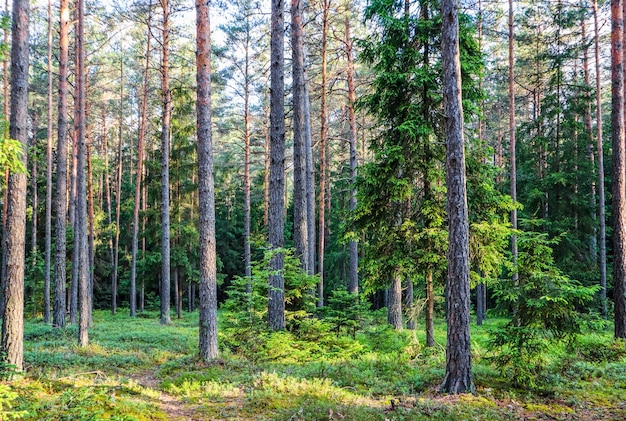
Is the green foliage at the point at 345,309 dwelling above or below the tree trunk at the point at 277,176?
below

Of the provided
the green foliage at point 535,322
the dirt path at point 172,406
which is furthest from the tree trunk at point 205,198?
the green foliage at point 535,322

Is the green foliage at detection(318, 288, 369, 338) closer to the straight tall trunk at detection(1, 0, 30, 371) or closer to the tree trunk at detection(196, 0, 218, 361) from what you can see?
the tree trunk at detection(196, 0, 218, 361)

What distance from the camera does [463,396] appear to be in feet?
20.7

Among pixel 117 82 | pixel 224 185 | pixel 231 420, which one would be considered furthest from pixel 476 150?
pixel 224 185

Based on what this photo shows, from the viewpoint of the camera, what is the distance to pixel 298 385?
668 centimetres

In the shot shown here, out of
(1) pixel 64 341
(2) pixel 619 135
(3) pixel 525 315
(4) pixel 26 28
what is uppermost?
(4) pixel 26 28

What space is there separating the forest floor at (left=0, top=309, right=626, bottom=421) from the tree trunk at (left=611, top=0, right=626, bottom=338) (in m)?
1.18

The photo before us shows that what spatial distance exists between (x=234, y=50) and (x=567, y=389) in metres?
20.8

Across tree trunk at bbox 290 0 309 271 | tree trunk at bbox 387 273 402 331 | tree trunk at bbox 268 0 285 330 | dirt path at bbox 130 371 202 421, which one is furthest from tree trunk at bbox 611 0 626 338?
dirt path at bbox 130 371 202 421

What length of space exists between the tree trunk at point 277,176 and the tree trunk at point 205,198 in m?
1.68

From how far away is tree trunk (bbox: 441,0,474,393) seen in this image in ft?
21.7

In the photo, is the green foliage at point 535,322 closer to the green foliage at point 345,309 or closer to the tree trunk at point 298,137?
the green foliage at point 345,309

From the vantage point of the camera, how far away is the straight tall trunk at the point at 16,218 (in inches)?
283

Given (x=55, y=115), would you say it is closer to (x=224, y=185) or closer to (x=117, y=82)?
(x=117, y=82)
